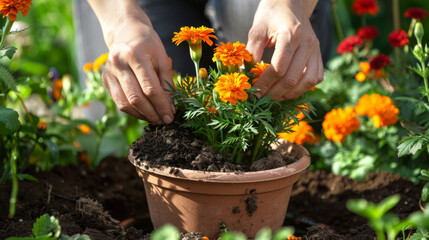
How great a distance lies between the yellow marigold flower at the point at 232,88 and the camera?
1.34 m

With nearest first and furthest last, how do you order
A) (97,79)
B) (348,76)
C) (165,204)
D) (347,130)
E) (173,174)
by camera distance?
(173,174), (165,204), (347,130), (97,79), (348,76)

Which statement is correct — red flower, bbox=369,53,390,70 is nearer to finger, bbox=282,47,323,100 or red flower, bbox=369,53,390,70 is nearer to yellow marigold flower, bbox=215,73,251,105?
finger, bbox=282,47,323,100

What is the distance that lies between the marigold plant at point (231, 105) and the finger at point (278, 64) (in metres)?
0.04

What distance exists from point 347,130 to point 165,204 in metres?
1.01

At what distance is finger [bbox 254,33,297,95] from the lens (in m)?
1.47

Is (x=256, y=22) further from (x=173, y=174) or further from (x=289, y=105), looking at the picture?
(x=173, y=174)

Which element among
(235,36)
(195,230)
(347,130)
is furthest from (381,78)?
(195,230)

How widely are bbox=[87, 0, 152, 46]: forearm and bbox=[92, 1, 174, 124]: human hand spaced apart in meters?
0.03

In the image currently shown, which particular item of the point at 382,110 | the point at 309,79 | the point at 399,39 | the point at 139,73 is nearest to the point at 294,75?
the point at 309,79

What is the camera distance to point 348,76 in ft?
9.18

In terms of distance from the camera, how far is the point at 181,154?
1.52 meters

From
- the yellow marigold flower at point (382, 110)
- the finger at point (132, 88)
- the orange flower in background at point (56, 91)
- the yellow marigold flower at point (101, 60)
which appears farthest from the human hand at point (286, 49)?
the orange flower in background at point (56, 91)

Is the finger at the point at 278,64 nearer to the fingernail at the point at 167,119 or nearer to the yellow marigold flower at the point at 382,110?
the fingernail at the point at 167,119

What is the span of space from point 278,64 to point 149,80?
16.6 inches
